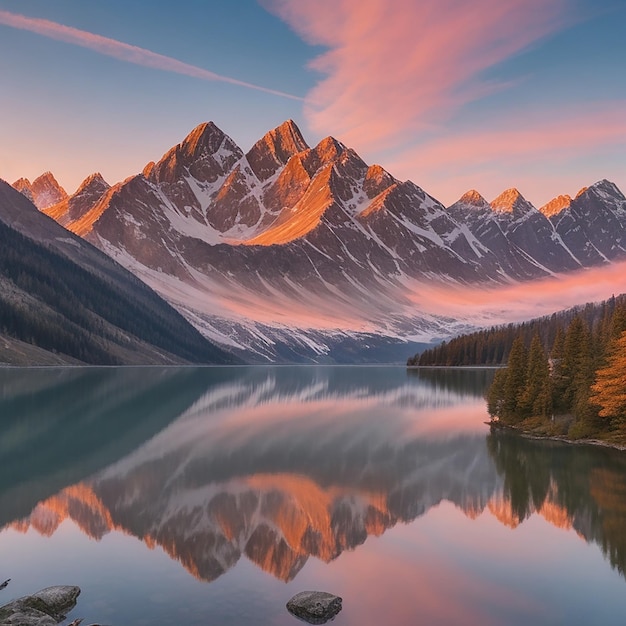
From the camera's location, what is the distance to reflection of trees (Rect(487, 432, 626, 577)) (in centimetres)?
3881

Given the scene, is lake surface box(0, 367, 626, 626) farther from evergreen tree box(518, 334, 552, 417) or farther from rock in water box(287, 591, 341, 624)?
evergreen tree box(518, 334, 552, 417)

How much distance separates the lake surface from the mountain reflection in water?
191mm

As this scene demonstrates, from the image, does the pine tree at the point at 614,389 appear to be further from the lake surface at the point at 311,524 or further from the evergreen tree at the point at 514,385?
the evergreen tree at the point at 514,385

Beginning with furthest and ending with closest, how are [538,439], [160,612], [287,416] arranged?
[287,416], [538,439], [160,612]

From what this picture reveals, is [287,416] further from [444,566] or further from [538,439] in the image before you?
[444,566]

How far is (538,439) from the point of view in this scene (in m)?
73.3

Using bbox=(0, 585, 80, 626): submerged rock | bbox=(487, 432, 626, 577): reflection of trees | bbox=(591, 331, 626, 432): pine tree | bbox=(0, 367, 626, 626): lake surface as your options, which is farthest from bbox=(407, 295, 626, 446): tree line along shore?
bbox=(0, 585, 80, 626): submerged rock

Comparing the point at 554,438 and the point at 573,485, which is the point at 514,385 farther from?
the point at 573,485

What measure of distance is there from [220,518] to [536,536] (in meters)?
16.8

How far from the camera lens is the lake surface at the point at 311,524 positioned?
91.2 feet

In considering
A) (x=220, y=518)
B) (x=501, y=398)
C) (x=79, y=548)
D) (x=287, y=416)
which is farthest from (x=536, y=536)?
(x=287, y=416)

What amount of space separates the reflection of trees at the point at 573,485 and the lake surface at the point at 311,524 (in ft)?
0.60

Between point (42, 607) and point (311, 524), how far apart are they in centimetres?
1692

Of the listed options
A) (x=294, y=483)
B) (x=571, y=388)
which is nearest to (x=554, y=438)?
(x=571, y=388)
